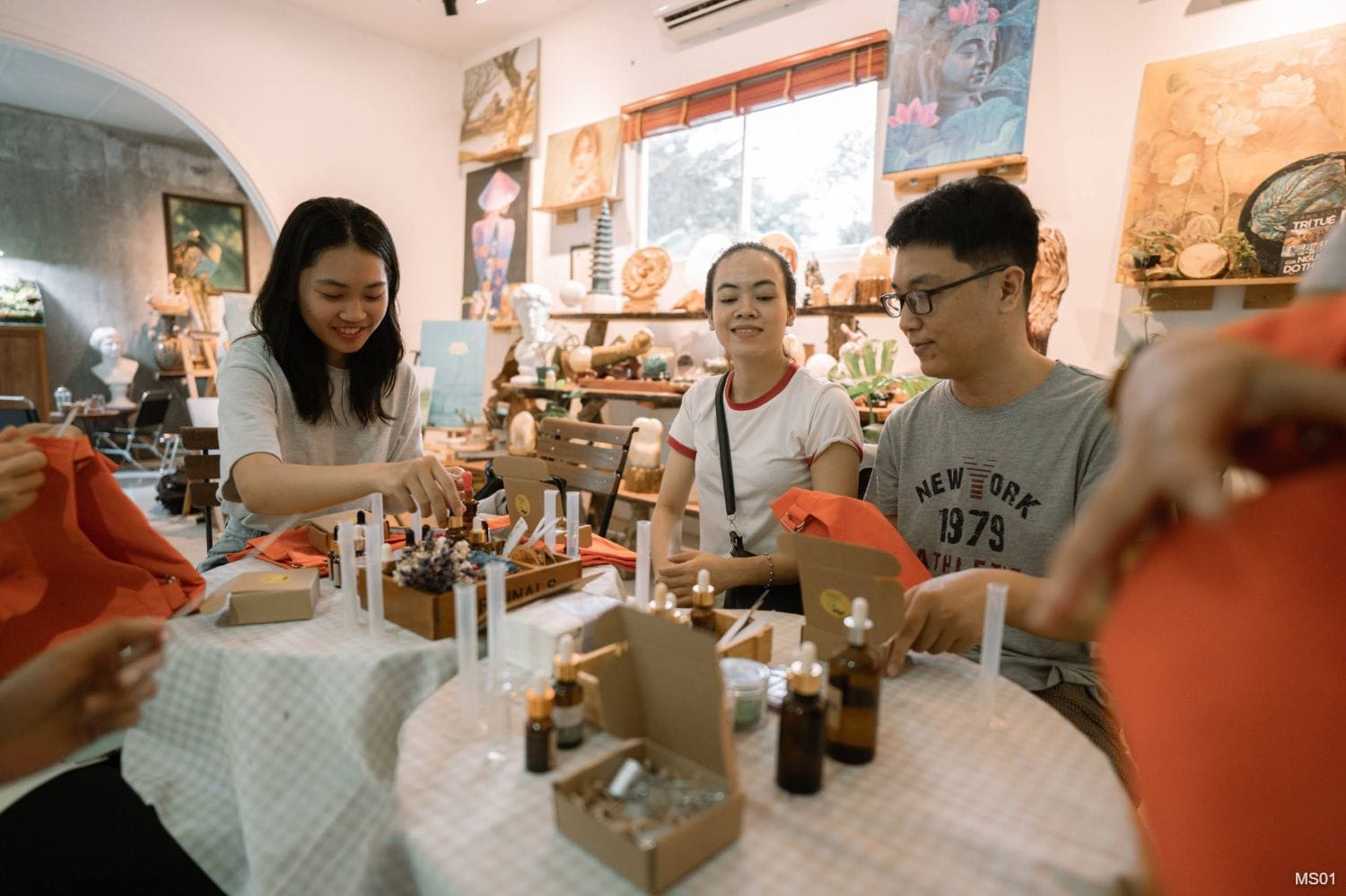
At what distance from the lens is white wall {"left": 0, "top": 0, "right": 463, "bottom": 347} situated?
4699 mm

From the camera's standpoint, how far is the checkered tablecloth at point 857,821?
73 centimetres

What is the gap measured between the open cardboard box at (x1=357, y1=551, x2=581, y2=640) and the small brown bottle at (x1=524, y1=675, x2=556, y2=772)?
43cm

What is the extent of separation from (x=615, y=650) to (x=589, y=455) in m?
2.11

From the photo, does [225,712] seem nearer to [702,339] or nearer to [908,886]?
[908,886]

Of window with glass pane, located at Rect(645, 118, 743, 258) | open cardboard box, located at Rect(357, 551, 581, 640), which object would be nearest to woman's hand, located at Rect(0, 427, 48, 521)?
open cardboard box, located at Rect(357, 551, 581, 640)

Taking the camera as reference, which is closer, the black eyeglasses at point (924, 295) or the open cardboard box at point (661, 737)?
the open cardboard box at point (661, 737)

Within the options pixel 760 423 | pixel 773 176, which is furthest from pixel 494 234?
pixel 760 423

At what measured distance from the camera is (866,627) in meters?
0.94

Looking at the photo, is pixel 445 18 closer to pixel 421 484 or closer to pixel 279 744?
pixel 421 484

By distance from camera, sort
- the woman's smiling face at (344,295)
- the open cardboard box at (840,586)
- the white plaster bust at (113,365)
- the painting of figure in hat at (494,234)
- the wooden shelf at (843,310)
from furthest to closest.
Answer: the white plaster bust at (113,365) → the painting of figure in hat at (494,234) → the wooden shelf at (843,310) → the woman's smiling face at (344,295) → the open cardboard box at (840,586)

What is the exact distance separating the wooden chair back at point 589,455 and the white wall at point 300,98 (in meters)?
3.63

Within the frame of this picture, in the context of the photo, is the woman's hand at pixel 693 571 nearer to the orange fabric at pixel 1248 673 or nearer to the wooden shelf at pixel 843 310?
the orange fabric at pixel 1248 673

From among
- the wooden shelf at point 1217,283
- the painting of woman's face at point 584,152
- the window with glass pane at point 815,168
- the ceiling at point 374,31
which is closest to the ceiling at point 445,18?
the ceiling at point 374,31

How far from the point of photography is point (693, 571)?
166 centimetres
